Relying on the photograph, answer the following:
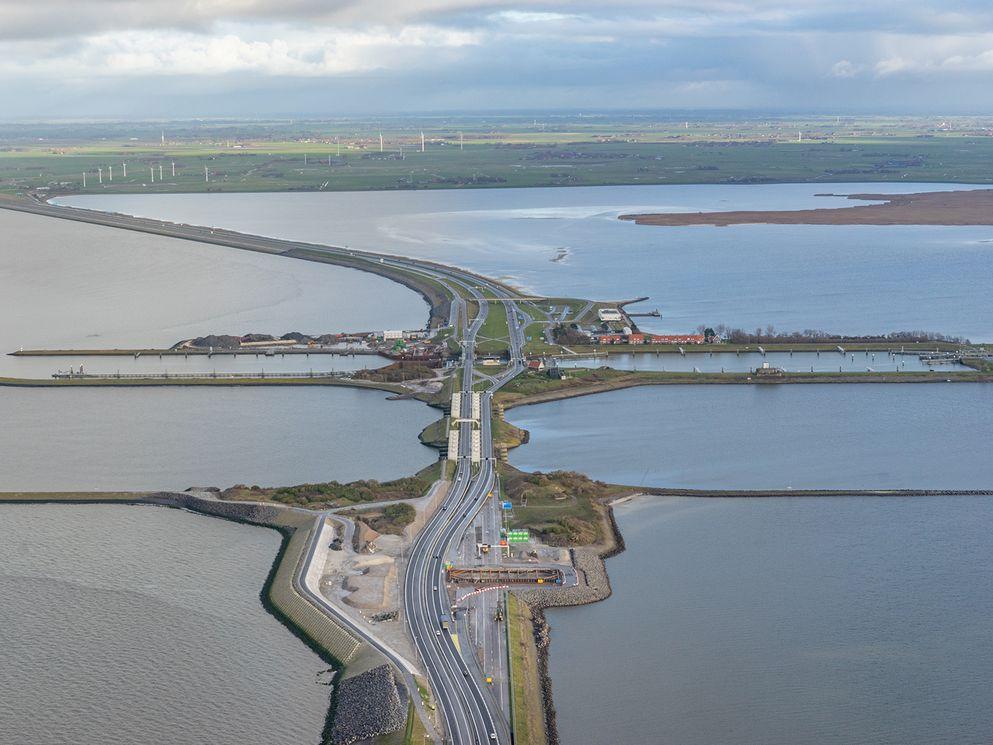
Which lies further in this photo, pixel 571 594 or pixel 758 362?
pixel 758 362

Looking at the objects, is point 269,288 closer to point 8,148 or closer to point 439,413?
point 439,413

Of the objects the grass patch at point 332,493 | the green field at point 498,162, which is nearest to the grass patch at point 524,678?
the grass patch at point 332,493

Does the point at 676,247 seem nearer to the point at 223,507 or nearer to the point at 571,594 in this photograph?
the point at 223,507

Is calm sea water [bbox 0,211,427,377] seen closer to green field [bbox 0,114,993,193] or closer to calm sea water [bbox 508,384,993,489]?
calm sea water [bbox 508,384,993,489]

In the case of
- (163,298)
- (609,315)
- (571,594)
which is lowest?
(571,594)

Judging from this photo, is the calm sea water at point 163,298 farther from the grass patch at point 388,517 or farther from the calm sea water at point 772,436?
the grass patch at point 388,517

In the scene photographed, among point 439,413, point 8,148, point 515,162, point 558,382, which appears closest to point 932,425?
point 558,382

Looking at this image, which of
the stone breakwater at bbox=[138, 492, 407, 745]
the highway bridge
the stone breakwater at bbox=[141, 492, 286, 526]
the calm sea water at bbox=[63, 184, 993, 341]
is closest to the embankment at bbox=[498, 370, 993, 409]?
the highway bridge

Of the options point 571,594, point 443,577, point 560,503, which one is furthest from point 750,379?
point 443,577
